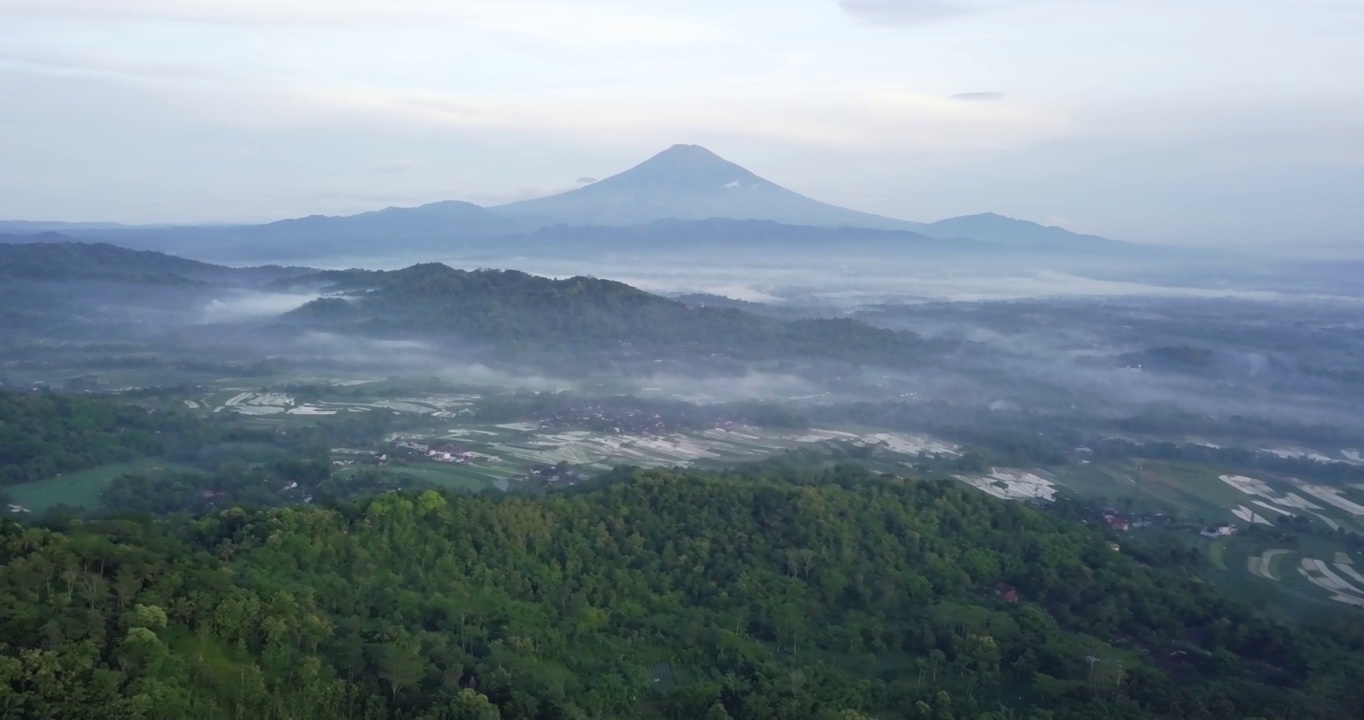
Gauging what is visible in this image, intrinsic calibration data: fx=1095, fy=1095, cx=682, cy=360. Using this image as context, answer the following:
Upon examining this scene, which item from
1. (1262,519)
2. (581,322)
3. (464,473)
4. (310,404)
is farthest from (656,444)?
(581,322)

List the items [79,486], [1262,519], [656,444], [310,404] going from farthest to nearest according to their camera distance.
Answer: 1. [310,404]
2. [656,444]
3. [1262,519]
4. [79,486]

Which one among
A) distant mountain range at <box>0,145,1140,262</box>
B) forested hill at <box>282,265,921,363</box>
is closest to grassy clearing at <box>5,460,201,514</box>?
forested hill at <box>282,265,921,363</box>

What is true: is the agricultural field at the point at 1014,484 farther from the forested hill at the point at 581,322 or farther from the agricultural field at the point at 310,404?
the forested hill at the point at 581,322

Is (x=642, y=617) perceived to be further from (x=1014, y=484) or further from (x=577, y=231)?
(x=577, y=231)

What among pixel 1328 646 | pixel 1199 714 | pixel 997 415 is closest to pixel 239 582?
pixel 1199 714

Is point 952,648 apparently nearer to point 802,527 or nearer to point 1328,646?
point 802,527
